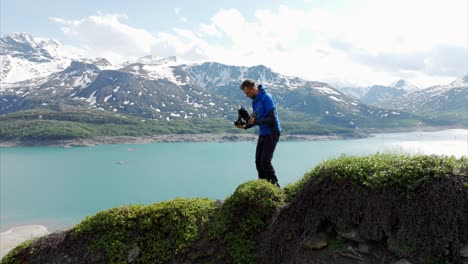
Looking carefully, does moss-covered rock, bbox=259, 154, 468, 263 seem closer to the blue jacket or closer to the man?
the man

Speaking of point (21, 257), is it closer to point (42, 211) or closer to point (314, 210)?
point (314, 210)

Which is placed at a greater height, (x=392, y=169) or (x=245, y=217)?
(x=392, y=169)

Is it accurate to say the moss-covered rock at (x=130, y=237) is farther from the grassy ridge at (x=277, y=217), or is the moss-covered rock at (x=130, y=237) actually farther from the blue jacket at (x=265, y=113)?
the blue jacket at (x=265, y=113)

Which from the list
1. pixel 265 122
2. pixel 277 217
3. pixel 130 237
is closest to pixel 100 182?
pixel 130 237

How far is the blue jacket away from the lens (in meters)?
8.29

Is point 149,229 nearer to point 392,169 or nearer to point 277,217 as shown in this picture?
point 277,217

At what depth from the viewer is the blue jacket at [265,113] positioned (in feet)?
27.2

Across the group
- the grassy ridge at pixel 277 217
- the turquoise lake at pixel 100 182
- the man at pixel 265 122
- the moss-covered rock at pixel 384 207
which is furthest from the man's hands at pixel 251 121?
the turquoise lake at pixel 100 182

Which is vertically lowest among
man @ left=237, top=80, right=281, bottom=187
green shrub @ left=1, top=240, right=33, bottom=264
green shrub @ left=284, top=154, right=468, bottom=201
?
green shrub @ left=1, top=240, right=33, bottom=264

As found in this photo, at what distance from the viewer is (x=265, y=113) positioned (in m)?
8.41

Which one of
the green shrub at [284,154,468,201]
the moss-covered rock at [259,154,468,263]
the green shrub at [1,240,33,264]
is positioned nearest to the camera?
the moss-covered rock at [259,154,468,263]

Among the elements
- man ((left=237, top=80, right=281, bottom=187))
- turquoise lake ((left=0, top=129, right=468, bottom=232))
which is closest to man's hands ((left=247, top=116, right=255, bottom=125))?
man ((left=237, top=80, right=281, bottom=187))

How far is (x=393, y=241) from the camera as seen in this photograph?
18.7 feet

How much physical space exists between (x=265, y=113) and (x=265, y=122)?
0.26 meters
